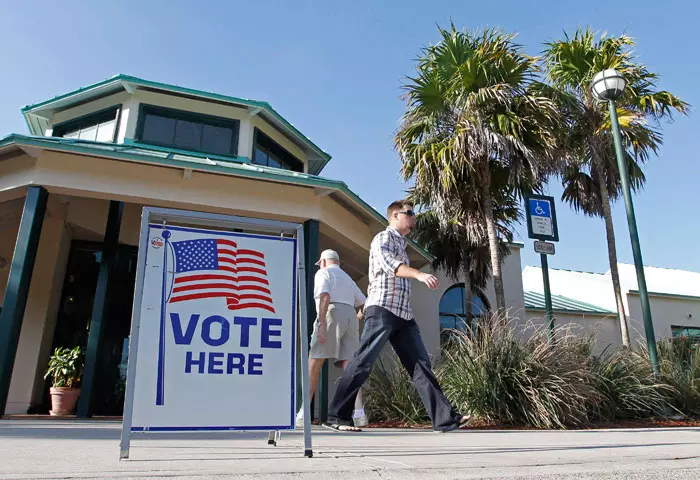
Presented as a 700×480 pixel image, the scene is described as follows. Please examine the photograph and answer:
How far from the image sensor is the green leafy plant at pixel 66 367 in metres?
8.66

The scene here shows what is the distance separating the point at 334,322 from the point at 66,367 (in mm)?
6003

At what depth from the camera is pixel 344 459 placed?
2408 millimetres

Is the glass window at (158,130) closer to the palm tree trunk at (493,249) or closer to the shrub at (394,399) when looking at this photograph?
the shrub at (394,399)

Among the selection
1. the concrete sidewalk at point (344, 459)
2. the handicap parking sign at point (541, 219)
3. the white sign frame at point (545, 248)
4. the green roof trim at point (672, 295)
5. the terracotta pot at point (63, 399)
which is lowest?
the concrete sidewalk at point (344, 459)

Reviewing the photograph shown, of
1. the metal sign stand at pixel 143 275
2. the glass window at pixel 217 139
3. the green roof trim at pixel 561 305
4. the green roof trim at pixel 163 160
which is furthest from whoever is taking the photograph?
the green roof trim at pixel 561 305

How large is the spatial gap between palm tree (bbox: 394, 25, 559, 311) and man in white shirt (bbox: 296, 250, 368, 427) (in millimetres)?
5229

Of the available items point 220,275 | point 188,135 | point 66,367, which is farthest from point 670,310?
point 220,275

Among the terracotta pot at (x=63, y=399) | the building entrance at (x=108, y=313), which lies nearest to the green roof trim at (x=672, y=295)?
the building entrance at (x=108, y=313)

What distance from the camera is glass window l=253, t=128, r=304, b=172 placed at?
10844mm

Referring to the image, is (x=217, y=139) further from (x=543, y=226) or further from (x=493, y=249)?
(x=543, y=226)

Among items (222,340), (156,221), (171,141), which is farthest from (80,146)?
(222,340)

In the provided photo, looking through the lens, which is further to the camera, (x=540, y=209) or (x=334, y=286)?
(x=540, y=209)

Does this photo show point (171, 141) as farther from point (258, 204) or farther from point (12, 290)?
point (12, 290)

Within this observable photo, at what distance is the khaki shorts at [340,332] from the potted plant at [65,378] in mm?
5742
